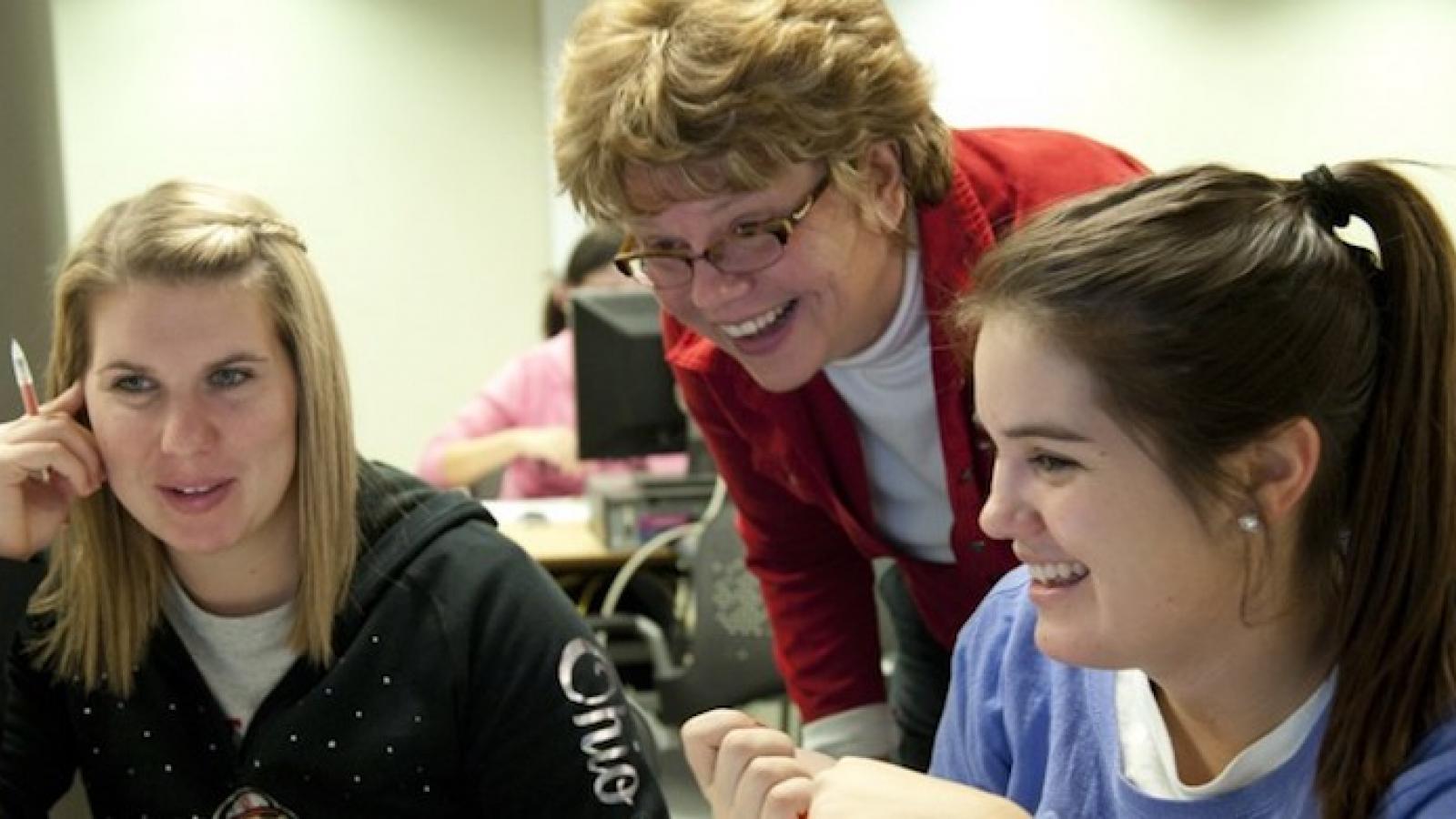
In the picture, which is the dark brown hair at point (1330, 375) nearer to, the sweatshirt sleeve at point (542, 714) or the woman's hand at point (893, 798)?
the woman's hand at point (893, 798)

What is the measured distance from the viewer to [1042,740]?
4.48 feet

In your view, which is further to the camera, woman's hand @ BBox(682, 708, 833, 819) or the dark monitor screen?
A: the dark monitor screen

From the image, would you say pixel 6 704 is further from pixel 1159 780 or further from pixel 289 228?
pixel 1159 780

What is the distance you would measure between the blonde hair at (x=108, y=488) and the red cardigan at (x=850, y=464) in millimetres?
464

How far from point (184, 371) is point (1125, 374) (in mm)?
924

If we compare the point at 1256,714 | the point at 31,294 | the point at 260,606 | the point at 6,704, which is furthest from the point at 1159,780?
the point at 31,294

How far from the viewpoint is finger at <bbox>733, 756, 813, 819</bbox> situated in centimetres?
117

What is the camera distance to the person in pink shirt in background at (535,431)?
4.41m

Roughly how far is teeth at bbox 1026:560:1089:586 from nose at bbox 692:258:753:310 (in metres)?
0.51

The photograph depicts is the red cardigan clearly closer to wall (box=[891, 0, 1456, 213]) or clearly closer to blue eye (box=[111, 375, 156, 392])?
blue eye (box=[111, 375, 156, 392])


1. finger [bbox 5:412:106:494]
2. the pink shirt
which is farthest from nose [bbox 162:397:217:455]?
the pink shirt

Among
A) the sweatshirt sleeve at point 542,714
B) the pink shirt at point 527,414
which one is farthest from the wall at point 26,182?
the pink shirt at point 527,414

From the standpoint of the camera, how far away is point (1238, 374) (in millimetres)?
1078

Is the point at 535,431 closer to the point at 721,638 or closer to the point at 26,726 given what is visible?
the point at 721,638
